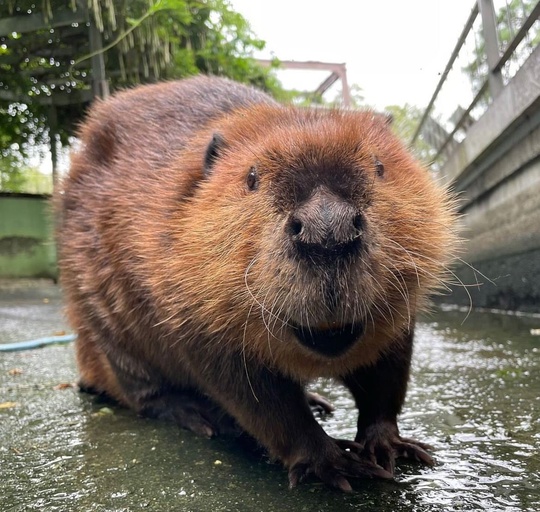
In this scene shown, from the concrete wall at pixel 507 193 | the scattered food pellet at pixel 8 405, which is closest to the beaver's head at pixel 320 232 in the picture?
the scattered food pellet at pixel 8 405

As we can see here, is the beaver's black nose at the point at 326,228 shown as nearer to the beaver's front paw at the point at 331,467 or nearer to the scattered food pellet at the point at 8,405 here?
the beaver's front paw at the point at 331,467

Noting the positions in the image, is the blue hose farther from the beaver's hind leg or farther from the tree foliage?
the tree foliage

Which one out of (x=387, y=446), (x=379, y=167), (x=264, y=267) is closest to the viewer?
(x=264, y=267)

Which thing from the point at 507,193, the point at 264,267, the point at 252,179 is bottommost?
the point at 264,267

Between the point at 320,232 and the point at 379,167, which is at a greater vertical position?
the point at 379,167

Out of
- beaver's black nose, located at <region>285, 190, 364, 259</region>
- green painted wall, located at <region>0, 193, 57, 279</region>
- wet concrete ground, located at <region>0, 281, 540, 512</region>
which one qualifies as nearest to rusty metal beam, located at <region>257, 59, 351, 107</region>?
green painted wall, located at <region>0, 193, 57, 279</region>

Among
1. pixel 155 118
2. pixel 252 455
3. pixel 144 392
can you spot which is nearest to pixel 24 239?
pixel 155 118

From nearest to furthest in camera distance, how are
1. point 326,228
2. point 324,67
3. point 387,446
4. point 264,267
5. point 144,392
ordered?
point 326,228 < point 264,267 < point 387,446 < point 144,392 < point 324,67

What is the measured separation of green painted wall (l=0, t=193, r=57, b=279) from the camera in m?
9.70

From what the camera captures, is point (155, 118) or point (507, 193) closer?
point (155, 118)

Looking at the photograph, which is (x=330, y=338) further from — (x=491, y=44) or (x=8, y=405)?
(x=491, y=44)

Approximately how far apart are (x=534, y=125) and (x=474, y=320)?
1.59 meters

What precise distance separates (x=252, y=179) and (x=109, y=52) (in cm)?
595

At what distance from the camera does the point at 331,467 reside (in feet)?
5.70
